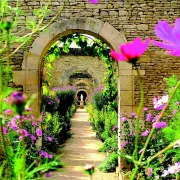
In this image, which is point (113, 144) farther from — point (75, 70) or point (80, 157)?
point (75, 70)

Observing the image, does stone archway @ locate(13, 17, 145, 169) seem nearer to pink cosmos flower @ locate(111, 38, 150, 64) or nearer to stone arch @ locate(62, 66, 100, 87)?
pink cosmos flower @ locate(111, 38, 150, 64)

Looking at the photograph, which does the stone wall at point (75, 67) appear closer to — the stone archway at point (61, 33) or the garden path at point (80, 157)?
the garden path at point (80, 157)

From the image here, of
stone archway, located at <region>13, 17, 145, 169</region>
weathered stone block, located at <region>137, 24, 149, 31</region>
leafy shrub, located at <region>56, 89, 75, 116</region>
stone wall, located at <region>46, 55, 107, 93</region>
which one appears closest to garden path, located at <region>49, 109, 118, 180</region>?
leafy shrub, located at <region>56, 89, 75, 116</region>

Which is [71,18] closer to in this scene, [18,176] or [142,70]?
[142,70]

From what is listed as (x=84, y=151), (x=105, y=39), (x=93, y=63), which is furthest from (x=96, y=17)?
(x=93, y=63)

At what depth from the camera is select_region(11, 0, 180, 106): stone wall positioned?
255 inches

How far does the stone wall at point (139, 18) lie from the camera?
646 centimetres

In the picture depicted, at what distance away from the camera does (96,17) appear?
650cm

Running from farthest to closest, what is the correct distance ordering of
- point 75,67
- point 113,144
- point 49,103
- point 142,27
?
point 75,67 → point 49,103 → point 113,144 → point 142,27

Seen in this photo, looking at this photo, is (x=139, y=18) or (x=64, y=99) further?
(x=64, y=99)

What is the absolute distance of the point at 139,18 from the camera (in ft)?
21.3

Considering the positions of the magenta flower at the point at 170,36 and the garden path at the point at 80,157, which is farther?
the garden path at the point at 80,157

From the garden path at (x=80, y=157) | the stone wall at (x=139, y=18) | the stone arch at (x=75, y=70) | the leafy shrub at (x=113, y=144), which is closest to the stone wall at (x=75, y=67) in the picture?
the stone arch at (x=75, y=70)

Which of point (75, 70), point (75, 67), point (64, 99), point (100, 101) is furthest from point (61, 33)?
point (75, 70)
